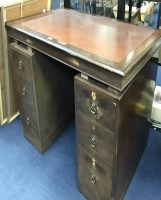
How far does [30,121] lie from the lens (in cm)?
152

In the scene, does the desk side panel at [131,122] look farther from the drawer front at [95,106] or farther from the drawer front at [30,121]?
the drawer front at [30,121]

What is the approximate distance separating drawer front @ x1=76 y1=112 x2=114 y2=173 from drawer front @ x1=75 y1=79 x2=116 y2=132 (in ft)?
0.13

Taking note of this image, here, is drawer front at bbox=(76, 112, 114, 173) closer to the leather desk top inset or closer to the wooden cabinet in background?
the leather desk top inset

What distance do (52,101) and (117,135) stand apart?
0.67 meters

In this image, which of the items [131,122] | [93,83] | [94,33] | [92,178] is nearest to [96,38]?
[94,33]

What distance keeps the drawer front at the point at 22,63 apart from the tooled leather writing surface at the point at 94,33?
0.14 m

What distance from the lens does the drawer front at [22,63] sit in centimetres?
125

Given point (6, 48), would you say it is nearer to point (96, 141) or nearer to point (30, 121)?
point (30, 121)

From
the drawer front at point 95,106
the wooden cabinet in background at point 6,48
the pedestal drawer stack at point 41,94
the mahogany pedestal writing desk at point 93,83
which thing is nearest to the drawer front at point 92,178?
the mahogany pedestal writing desk at point 93,83

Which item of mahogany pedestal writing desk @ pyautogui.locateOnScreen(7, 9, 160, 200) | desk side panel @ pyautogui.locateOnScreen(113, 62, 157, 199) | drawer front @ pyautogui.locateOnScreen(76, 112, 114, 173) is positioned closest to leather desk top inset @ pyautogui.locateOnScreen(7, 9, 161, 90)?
mahogany pedestal writing desk @ pyautogui.locateOnScreen(7, 9, 160, 200)

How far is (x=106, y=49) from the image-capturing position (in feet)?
3.17

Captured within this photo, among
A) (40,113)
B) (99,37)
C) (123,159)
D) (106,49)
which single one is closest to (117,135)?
(123,159)

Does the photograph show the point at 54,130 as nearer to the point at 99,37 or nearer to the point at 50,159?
the point at 50,159

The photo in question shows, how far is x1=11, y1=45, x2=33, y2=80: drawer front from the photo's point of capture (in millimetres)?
1251
